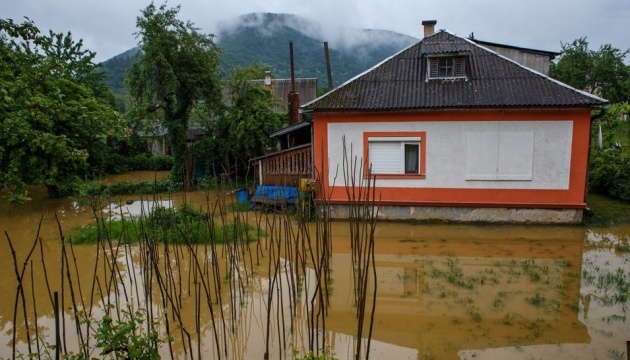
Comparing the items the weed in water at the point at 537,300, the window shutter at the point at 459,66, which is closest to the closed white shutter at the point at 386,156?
the window shutter at the point at 459,66

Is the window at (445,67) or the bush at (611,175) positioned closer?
the window at (445,67)

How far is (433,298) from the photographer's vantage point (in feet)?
22.0

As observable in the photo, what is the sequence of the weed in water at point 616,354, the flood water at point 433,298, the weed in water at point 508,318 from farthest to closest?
the weed in water at point 508,318 → the flood water at point 433,298 → the weed in water at point 616,354

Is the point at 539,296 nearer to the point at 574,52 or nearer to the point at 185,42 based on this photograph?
the point at 185,42

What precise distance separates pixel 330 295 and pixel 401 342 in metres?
1.67

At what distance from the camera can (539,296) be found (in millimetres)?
6602

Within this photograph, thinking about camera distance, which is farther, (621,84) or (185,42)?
(621,84)

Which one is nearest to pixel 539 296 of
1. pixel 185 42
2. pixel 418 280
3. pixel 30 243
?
pixel 418 280

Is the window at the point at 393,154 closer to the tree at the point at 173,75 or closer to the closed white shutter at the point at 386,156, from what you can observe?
the closed white shutter at the point at 386,156

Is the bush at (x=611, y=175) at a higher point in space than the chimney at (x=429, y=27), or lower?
lower

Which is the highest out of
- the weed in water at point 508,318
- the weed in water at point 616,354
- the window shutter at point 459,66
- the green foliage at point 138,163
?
the window shutter at point 459,66

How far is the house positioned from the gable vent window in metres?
0.03

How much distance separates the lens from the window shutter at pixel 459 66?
37.4 feet

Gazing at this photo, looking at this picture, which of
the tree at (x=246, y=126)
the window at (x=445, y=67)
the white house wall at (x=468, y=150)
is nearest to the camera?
the white house wall at (x=468, y=150)
